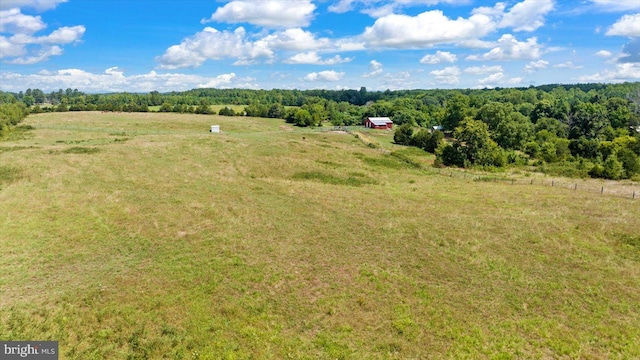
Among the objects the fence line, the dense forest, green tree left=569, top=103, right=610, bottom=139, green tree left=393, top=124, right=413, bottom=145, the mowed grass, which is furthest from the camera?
green tree left=393, top=124, right=413, bottom=145

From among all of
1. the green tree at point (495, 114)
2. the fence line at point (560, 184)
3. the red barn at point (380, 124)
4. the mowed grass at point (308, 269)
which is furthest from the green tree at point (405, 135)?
the mowed grass at point (308, 269)

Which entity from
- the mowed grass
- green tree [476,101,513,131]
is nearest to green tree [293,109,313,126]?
green tree [476,101,513,131]

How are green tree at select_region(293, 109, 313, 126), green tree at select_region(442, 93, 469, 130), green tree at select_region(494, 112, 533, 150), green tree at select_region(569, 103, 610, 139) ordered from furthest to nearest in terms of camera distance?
1. green tree at select_region(293, 109, 313, 126)
2. green tree at select_region(442, 93, 469, 130)
3. green tree at select_region(569, 103, 610, 139)
4. green tree at select_region(494, 112, 533, 150)

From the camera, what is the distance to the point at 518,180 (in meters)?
47.6

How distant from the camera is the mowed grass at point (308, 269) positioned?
15250 mm

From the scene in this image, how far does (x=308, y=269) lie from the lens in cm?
2102

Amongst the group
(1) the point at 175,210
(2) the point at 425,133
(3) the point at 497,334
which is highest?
(2) the point at 425,133

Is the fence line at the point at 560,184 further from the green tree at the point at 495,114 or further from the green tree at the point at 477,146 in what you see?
the green tree at the point at 495,114

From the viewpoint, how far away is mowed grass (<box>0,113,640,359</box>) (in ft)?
50.0

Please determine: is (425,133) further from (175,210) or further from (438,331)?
(438,331)

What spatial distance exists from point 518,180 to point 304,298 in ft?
133

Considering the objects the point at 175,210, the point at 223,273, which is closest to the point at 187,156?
the point at 175,210

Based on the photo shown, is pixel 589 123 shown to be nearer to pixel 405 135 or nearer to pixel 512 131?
pixel 512 131

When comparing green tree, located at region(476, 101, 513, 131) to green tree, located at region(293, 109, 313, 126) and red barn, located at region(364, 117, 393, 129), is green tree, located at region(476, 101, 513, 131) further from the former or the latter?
green tree, located at region(293, 109, 313, 126)
